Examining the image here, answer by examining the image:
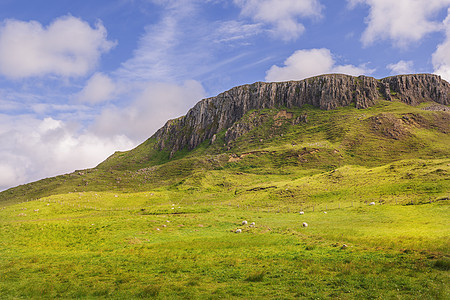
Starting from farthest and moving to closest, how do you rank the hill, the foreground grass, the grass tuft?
1. the grass tuft
2. the hill
3. the foreground grass

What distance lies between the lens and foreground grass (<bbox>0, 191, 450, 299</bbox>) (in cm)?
1694

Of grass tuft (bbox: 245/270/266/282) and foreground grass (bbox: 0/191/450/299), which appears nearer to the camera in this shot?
foreground grass (bbox: 0/191/450/299)

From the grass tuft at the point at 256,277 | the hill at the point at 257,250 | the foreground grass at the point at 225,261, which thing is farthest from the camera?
the grass tuft at the point at 256,277

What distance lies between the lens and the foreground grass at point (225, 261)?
55.6 feet

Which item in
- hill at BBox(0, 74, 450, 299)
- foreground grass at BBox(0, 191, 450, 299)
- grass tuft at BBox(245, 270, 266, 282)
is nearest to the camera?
foreground grass at BBox(0, 191, 450, 299)

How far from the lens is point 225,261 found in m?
24.2

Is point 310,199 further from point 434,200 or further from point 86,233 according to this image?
point 86,233

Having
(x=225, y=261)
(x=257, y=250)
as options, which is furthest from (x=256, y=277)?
(x=257, y=250)

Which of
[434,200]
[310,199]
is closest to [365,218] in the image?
[434,200]

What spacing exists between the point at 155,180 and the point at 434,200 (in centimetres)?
15756

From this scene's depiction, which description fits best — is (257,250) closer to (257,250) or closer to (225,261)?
(257,250)

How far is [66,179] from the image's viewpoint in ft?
620

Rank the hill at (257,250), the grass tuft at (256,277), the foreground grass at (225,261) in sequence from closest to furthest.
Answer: the foreground grass at (225,261), the hill at (257,250), the grass tuft at (256,277)

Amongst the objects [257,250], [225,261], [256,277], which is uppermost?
[256,277]
